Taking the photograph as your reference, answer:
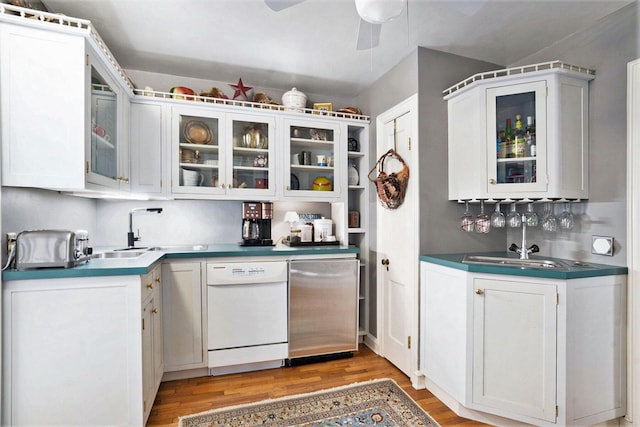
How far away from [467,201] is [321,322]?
1.53 m

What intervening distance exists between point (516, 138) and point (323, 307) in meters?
1.92

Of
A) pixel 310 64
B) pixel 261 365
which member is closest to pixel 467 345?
pixel 261 365

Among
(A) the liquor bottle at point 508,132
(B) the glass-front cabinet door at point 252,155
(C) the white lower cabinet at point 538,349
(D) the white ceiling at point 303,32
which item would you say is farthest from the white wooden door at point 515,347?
(B) the glass-front cabinet door at point 252,155

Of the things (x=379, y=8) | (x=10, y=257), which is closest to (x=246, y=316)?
(x=10, y=257)

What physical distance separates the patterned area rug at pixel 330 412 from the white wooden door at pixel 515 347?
0.45 m

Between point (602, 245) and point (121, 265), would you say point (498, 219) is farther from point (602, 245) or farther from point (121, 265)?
point (121, 265)

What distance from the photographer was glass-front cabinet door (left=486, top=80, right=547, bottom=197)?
1.96 metres

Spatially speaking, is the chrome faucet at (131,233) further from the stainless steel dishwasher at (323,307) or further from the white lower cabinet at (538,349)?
the white lower cabinet at (538,349)

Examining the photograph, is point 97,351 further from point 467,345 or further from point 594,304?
point 594,304

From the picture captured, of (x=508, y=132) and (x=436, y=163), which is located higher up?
(x=508, y=132)

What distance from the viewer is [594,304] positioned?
173 centimetres

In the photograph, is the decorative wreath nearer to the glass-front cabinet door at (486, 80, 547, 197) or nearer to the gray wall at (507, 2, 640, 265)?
the glass-front cabinet door at (486, 80, 547, 197)

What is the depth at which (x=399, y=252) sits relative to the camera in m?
2.52

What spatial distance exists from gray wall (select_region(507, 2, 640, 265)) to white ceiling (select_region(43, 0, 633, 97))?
13 cm
